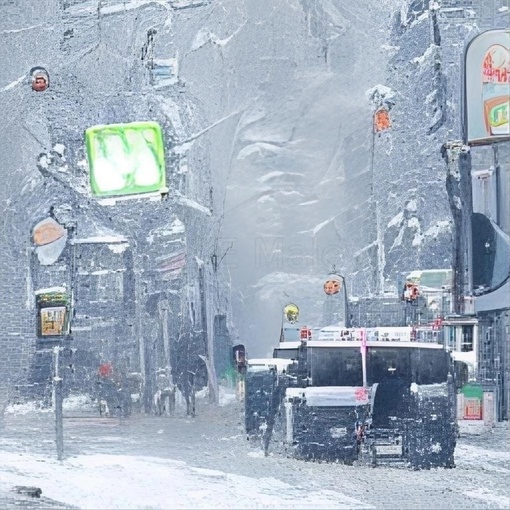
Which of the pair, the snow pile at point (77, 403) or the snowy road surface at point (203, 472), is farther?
the snow pile at point (77, 403)

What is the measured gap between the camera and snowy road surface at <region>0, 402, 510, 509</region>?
3.41 meters

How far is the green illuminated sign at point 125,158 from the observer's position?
140 inches

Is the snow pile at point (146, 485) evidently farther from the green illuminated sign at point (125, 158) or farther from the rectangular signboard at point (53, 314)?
the green illuminated sign at point (125, 158)

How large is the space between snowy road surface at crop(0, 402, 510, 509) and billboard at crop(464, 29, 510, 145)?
1144mm

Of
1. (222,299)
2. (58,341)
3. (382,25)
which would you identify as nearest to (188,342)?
(222,299)

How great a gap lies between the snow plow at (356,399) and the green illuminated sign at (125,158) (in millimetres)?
807

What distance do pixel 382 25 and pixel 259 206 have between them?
0.84 metres

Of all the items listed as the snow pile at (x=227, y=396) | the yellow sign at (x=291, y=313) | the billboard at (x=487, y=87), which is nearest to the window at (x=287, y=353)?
the yellow sign at (x=291, y=313)

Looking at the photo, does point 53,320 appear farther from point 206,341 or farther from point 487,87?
point 487,87

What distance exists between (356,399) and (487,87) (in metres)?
1.28

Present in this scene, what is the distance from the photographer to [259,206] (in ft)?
11.6

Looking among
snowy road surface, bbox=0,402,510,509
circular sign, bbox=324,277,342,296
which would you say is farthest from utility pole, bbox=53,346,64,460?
circular sign, bbox=324,277,342,296

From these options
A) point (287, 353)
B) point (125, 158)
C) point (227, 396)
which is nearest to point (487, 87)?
point (287, 353)

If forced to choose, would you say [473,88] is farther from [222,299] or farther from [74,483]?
[74,483]
